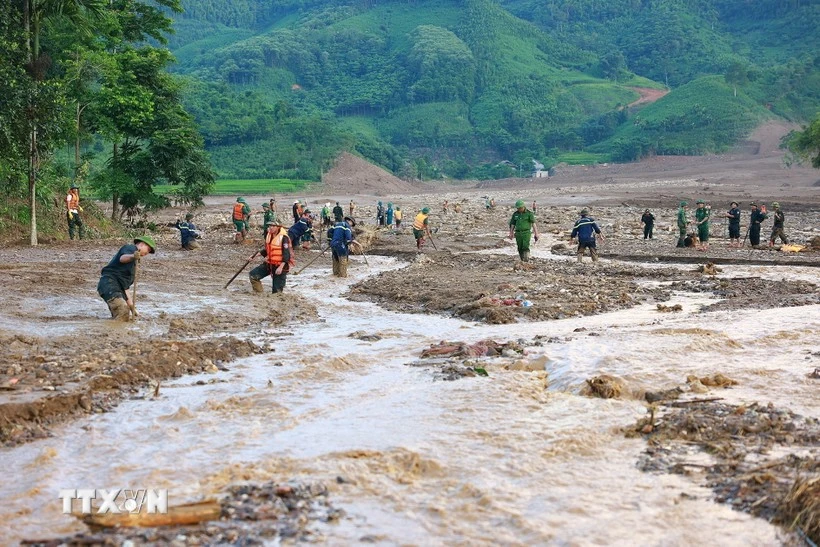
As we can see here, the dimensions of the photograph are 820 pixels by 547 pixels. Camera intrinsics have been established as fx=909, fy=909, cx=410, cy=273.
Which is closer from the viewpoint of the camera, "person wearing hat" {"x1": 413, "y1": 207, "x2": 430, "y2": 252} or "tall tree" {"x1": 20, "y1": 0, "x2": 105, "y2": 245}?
"tall tree" {"x1": 20, "y1": 0, "x2": 105, "y2": 245}

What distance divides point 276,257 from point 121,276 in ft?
12.5

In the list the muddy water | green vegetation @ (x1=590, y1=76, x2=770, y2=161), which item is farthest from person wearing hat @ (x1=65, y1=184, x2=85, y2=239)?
green vegetation @ (x1=590, y1=76, x2=770, y2=161)

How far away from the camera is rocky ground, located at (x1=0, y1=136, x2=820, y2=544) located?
8.19 meters

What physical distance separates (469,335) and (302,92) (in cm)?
11578

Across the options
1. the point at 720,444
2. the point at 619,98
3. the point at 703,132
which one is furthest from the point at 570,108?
the point at 720,444

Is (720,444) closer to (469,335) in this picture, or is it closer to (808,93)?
(469,335)

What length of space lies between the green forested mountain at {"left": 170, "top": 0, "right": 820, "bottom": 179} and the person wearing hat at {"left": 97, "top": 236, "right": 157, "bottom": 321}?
232 feet

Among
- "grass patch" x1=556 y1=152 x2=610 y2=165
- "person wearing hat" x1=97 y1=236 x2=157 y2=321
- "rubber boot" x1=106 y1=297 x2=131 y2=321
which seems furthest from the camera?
"grass patch" x1=556 y1=152 x2=610 y2=165

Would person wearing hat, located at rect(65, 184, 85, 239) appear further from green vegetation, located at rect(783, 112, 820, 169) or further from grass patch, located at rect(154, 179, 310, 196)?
grass patch, located at rect(154, 179, 310, 196)

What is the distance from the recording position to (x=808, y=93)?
104 metres

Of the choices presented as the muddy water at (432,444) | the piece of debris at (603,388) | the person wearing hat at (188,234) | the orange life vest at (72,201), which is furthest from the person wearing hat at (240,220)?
the piece of debris at (603,388)

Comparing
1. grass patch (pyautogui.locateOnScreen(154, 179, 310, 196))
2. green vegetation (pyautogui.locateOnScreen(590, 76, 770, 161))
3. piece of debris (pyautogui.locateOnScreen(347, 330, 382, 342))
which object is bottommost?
piece of debris (pyautogui.locateOnScreen(347, 330, 382, 342))

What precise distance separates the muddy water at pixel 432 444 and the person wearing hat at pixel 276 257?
13.6ft

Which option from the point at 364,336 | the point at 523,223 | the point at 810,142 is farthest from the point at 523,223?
the point at 810,142
